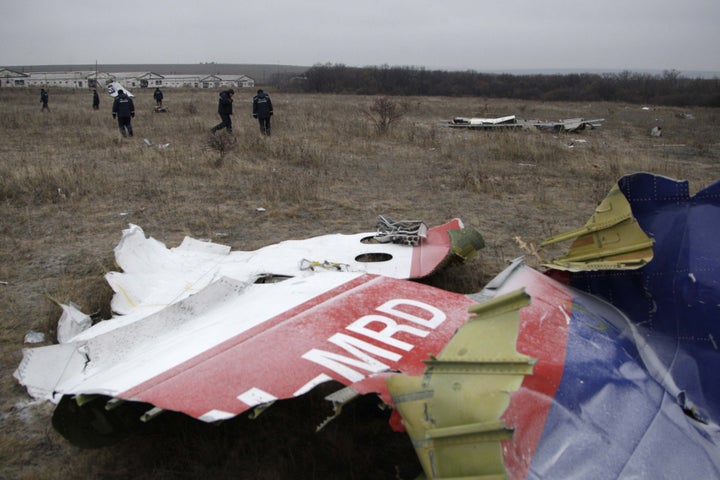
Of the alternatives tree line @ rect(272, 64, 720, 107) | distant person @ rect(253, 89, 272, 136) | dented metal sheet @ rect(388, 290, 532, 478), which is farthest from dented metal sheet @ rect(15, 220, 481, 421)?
tree line @ rect(272, 64, 720, 107)

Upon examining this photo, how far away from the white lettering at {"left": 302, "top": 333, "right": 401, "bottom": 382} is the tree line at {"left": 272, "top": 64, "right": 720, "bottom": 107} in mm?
41979

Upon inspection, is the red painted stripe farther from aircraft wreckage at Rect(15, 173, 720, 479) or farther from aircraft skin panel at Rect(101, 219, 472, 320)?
aircraft skin panel at Rect(101, 219, 472, 320)

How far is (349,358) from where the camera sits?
2.74 metres

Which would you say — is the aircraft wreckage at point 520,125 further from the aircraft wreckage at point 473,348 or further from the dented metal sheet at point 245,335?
the dented metal sheet at point 245,335

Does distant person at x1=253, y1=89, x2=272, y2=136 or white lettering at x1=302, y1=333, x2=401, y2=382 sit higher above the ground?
distant person at x1=253, y1=89, x2=272, y2=136

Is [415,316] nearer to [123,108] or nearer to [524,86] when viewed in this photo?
[123,108]

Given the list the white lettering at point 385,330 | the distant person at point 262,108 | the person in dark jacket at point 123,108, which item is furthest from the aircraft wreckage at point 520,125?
the white lettering at point 385,330

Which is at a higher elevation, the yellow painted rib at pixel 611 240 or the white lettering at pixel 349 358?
the yellow painted rib at pixel 611 240

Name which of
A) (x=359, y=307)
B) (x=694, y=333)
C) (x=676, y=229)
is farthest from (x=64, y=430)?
(x=676, y=229)

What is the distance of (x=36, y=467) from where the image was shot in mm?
2947

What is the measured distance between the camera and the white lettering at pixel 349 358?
8.50ft

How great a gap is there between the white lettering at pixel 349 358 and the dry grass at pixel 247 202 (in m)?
0.60

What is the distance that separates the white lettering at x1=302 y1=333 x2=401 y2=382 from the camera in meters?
2.59

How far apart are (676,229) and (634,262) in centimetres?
45
